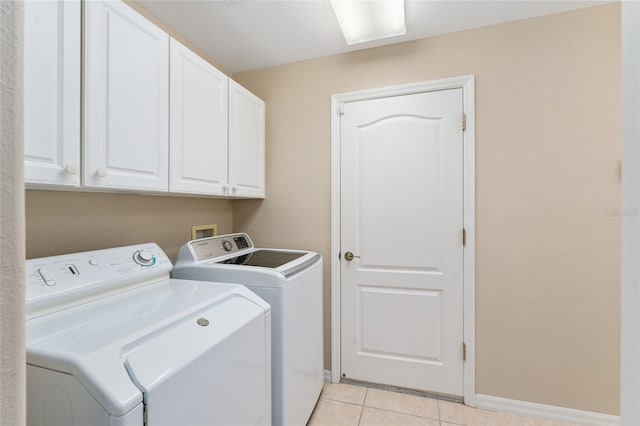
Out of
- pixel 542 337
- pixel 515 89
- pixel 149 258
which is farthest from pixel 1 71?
pixel 542 337

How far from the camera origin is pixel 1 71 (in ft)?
0.76

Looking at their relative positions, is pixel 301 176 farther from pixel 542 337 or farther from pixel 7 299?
pixel 7 299

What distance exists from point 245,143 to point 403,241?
134 centimetres

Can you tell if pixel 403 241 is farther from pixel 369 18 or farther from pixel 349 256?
pixel 369 18

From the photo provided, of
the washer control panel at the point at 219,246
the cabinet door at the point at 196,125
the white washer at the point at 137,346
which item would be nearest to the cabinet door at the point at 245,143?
the cabinet door at the point at 196,125

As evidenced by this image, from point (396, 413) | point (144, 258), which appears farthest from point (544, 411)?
point (144, 258)

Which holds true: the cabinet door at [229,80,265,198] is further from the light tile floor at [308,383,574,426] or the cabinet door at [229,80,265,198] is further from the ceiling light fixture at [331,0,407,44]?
the light tile floor at [308,383,574,426]

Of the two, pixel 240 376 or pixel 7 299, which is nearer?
pixel 7 299

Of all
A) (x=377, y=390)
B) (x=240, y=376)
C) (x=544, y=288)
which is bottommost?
(x=377, y=390)

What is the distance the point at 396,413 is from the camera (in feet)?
6.02

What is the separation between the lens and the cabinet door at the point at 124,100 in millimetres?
1054

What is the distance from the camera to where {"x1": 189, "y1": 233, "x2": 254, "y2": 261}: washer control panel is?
5.54ft

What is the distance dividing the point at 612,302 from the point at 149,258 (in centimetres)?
259

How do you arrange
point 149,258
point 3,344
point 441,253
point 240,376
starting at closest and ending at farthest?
point 3,344 < point 240,376 < point 149,258 < point 441,253
